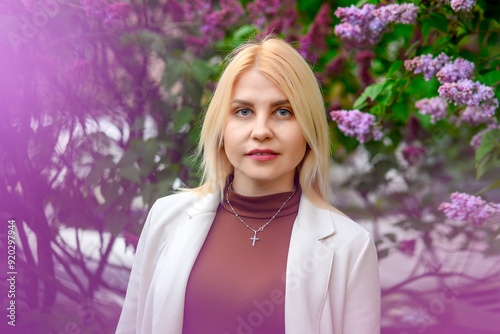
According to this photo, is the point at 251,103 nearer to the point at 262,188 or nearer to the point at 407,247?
the point at 262,188

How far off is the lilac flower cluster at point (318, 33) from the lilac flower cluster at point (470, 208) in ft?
2.53

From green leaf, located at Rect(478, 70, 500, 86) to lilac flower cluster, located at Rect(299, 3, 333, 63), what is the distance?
0.63m

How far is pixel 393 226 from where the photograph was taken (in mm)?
A: 2299

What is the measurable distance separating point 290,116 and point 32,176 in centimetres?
123

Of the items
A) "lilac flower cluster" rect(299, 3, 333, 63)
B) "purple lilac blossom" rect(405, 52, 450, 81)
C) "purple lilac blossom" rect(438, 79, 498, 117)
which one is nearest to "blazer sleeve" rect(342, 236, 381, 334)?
"purple lilac blossom" rect(438, 79, 498, 117)

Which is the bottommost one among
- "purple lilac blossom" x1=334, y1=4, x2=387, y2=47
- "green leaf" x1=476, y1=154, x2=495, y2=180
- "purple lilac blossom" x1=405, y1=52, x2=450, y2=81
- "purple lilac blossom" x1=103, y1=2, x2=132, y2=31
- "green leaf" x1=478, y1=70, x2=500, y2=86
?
"green leaf" x1=476, y1=154, x2=495, y2=180

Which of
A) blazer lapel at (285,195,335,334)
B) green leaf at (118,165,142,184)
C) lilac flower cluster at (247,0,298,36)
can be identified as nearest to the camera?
blazer lapel at (285,195,335,334)

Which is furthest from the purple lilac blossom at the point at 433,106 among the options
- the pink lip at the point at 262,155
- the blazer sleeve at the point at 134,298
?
the blazer sleeve at the point at 134,298

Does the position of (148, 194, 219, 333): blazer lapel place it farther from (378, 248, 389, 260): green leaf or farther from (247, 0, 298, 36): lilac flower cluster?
(378, 248, 389, 260): green leaf

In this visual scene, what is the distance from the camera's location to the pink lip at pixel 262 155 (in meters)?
1.22

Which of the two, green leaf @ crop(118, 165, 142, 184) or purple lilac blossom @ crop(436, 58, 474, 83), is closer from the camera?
purple lilac blossom @ crop(436, 58, 474, 83)

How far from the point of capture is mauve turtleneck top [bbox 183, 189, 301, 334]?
→ 3.94 ft

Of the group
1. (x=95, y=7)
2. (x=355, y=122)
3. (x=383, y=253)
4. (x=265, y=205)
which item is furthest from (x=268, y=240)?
(x=95, y=7)

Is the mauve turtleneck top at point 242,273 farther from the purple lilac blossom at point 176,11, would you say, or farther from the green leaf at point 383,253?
the purple lilac blossom at point 176,11
